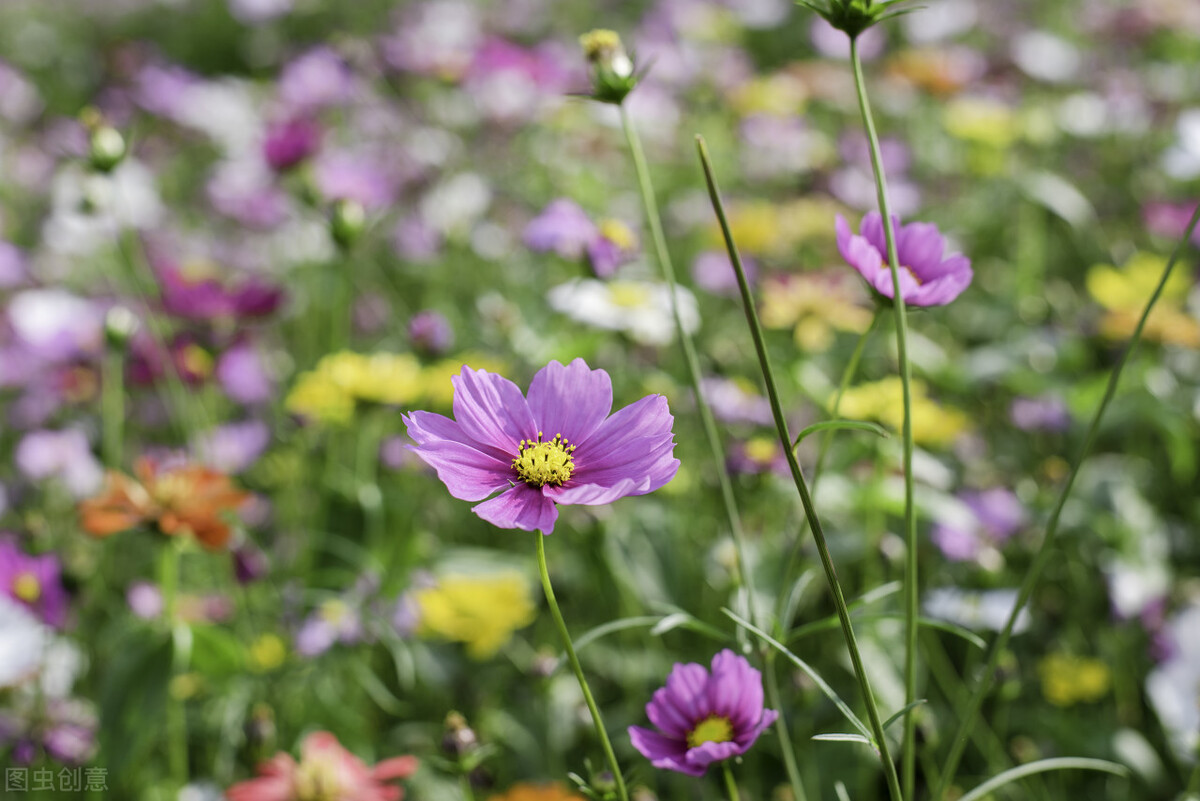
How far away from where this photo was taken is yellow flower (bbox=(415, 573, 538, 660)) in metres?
0.98

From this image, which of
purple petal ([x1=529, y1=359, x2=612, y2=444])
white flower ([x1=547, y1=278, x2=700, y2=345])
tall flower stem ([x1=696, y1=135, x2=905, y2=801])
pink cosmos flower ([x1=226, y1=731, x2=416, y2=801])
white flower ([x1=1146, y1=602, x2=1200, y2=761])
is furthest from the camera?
white flower ([x1=547, y1=278, x2=700, y2=345])

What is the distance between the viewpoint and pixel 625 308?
111 cm

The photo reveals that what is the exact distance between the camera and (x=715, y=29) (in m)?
2.50

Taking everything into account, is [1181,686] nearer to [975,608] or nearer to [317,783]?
[975,608]

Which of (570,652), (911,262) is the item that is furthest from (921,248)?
(570,652)

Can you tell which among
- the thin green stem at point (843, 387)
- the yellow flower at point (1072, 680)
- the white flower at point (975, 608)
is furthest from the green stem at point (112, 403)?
the yellow flower at point (1072, 680)

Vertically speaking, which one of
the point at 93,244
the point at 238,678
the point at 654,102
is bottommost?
the point at 93,244

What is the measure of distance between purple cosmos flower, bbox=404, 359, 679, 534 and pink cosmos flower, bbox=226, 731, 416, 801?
31 centimetres

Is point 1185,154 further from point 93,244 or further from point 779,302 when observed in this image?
point 93,244

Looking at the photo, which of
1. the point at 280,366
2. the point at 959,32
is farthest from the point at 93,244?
the point at 959,32

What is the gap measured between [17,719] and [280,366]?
2.45 ft

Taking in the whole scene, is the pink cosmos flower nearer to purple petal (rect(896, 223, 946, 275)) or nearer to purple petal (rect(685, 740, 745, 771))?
purple petal (rect(685, 740, 745, 771))

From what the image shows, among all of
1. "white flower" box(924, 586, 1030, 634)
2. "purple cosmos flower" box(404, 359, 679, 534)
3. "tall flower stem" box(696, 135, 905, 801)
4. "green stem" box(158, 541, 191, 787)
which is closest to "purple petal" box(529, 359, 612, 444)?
"purple cosmos flower" box(404, 359, 679, 534)

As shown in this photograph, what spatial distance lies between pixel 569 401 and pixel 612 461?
41mm
